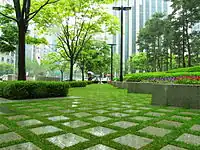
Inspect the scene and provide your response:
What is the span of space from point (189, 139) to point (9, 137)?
2.65 m

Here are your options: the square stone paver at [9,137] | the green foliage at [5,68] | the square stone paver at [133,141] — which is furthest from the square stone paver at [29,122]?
the green foliage at [5,68]

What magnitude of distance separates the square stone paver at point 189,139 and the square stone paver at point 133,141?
1.58 ft

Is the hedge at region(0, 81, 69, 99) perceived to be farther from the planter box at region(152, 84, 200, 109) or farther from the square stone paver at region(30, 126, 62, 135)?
the square stone paver at region(30, 126, 62, 135)

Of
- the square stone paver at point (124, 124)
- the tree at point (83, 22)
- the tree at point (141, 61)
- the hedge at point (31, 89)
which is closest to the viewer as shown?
the square stone paver at point (124, 124)

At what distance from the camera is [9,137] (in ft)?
9.50

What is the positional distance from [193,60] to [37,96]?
2745 centimetres

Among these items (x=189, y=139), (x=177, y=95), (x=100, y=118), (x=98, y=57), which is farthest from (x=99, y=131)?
(x=98, y=57)

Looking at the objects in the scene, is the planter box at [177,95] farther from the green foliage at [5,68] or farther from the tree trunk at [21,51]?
the green foliage at [5,68]

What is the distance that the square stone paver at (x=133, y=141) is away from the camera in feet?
8.60

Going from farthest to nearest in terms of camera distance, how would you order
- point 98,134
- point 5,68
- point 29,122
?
point 5,68 → point 29,122 → point 98,134

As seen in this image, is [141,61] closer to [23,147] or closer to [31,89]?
[31,89]

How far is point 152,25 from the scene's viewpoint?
31578mm

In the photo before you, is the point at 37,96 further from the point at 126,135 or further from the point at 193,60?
the point at 193,60

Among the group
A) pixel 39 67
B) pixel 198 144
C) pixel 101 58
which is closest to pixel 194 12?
pixel 101 58
